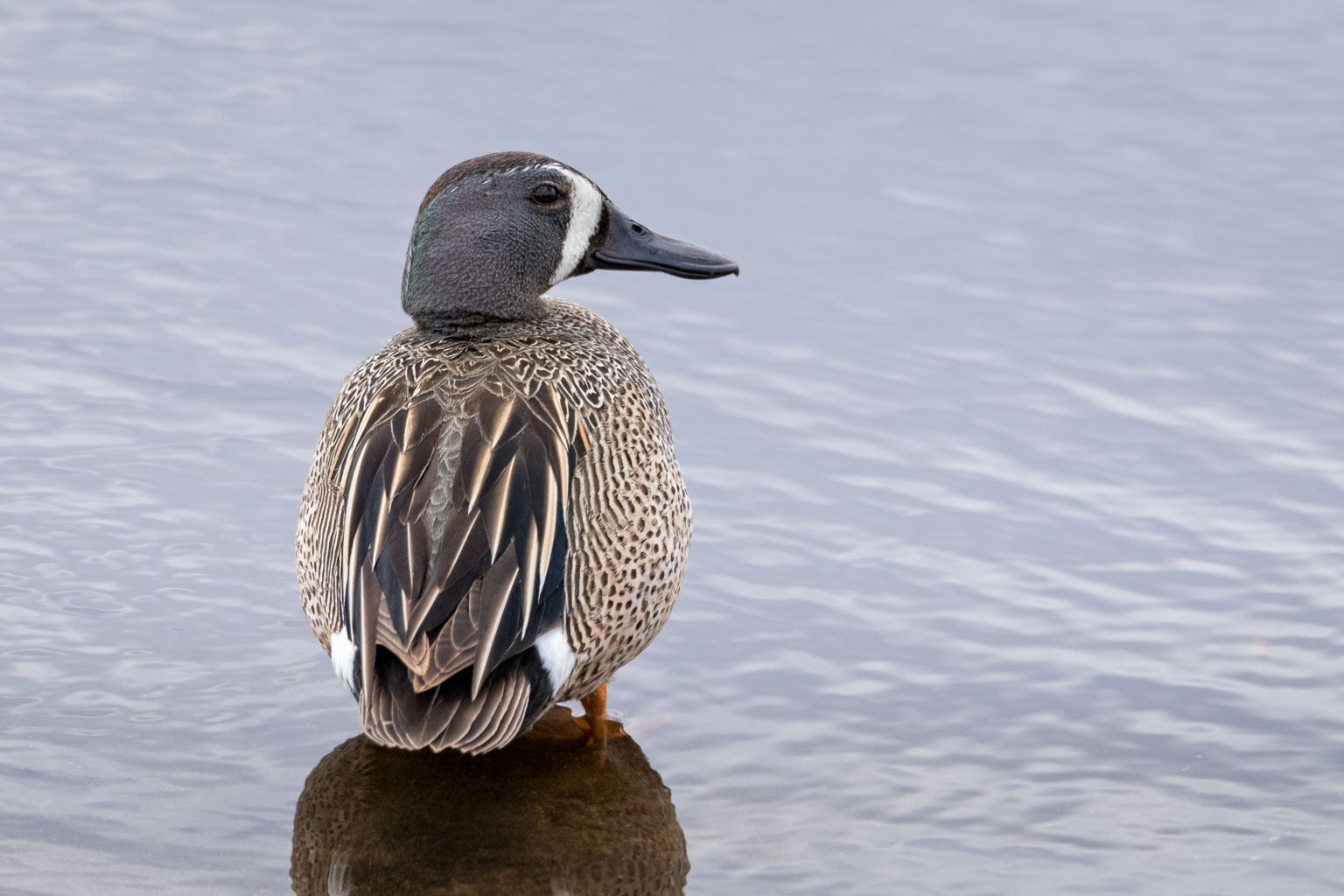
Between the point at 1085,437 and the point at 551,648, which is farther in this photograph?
the point at 1085,437

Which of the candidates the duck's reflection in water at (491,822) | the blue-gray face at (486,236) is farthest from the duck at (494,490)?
the duck's reflection in water at (491,822)

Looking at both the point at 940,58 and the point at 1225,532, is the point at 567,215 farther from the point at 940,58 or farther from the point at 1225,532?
the point at 940,58

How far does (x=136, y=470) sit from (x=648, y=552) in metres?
2.54

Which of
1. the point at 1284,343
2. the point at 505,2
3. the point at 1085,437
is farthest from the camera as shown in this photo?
the point at 505,2

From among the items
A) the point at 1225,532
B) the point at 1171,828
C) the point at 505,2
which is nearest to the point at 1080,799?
the point at 1171,828

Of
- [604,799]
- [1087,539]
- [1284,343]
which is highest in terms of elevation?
[1284,343]

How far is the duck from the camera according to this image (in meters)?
4.79

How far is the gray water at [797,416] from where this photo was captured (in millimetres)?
5328

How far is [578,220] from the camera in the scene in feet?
20.0

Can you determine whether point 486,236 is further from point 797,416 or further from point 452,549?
point 797,416

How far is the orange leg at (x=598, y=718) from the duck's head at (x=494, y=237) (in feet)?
4.02

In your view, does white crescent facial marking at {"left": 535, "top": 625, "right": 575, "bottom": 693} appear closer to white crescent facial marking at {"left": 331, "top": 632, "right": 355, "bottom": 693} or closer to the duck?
the duck

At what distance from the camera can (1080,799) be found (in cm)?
541

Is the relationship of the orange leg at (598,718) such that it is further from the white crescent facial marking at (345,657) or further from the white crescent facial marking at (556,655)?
the white crescent facial marking at (345,657)
